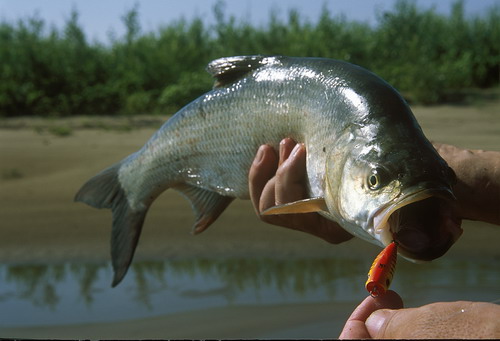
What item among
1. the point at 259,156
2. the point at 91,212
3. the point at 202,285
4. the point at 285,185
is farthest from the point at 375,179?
the point at 91,212

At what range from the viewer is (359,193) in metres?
2.32

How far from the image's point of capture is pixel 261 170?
10.6 ft

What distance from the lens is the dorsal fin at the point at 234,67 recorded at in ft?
10.5

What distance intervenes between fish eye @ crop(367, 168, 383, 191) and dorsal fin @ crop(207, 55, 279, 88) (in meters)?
1.03

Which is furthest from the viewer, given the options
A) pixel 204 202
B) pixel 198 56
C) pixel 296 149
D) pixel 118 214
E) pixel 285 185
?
pixel 198 56

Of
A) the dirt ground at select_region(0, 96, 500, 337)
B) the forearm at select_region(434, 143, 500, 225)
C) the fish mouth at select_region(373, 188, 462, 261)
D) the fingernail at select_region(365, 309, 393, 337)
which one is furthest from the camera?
the dirt ground at select_region(0, 96, 500, 337)

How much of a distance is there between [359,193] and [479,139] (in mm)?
7234

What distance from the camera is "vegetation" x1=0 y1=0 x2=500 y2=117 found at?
37.1 feet

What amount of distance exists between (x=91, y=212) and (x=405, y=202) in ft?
17.8

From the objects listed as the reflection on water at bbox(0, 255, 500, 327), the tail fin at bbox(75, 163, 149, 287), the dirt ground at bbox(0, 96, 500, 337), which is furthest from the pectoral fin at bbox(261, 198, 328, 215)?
the reflection on water at bbox(0, 255, 500, 327)

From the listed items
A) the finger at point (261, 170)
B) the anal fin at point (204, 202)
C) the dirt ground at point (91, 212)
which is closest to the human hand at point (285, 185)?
the finger at point (261, 170)

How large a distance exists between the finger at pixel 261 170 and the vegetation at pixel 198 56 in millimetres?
7644

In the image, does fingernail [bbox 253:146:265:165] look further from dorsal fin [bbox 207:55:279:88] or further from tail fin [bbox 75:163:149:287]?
tail fin [bbox 75:163:149:287]

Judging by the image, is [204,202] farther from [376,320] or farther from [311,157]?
[376,320]
